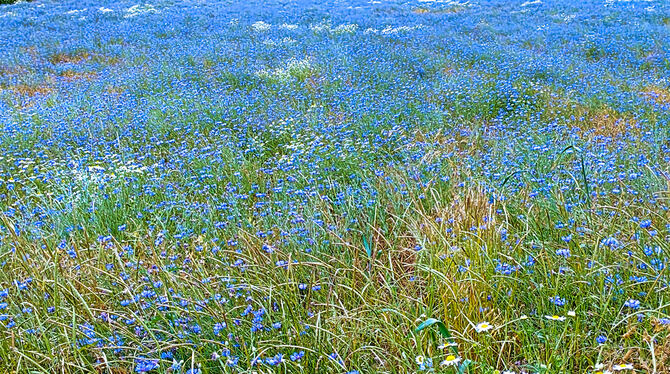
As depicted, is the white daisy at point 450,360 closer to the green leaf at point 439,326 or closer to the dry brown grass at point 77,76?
the green leaf at point 439,326

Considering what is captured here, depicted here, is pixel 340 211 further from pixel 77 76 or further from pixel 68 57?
pixel 68 57

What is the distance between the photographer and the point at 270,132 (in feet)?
19.9

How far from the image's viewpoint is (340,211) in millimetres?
3775

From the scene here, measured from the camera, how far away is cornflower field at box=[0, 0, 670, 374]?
2.32 m

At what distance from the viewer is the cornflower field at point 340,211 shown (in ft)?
7.61

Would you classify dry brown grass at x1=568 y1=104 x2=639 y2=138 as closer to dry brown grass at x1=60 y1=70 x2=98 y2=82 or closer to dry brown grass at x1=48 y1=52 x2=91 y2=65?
dry brown grass at x1=60 y1=70 x2=98 y2=82

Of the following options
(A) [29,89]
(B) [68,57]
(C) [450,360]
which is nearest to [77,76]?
(A) [29,89]

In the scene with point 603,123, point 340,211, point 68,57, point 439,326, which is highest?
point 439,326

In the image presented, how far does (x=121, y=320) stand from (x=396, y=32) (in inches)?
490

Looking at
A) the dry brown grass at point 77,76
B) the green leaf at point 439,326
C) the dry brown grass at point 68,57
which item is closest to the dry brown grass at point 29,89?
the dry brown grass at point 77,76

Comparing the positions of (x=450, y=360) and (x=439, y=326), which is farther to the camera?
(x=450, y=360)

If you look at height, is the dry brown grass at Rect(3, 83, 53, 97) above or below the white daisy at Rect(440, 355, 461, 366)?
below

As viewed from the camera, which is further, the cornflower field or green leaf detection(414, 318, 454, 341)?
the cornflower field

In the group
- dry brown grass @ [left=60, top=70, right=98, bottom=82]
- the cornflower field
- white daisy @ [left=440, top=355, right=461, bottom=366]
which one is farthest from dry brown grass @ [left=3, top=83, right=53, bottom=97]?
white daisy @ [left=440, top=355, right=461, bottom=366]
